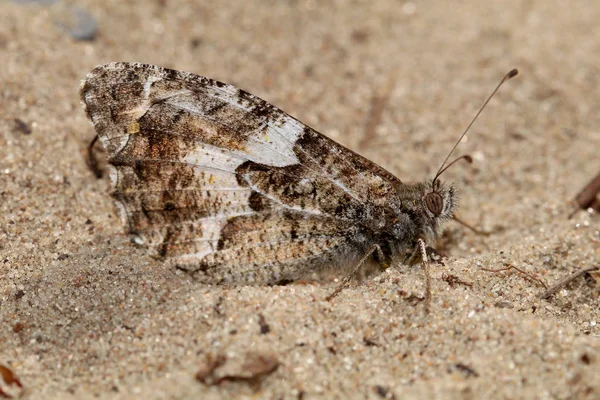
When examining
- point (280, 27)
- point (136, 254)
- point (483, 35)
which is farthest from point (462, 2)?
point (136, 254)

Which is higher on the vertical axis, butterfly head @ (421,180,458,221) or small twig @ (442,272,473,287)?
butterfly head @ (421,180,458,221)

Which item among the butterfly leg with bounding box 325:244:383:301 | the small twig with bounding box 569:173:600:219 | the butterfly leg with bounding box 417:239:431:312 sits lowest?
the butterfly leg with bounding box 325:244:383:301

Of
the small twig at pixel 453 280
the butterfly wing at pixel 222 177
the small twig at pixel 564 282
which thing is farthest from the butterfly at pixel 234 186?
the small twig at pixel 564 282

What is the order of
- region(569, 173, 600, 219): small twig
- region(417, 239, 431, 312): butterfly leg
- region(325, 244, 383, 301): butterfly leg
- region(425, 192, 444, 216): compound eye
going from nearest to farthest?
region(417, 239, 431, 312): butterfly leg → region(325, 244, 383, 301): butterfly leg → region(425, 192, 444, 216): compound eye → region(569, 173, 600, 219): small twig

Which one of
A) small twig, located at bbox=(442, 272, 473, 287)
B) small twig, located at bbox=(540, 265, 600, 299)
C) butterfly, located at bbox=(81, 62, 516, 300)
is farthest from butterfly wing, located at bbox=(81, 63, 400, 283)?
small twig, located at bbox=(540, 265, 600, 299)

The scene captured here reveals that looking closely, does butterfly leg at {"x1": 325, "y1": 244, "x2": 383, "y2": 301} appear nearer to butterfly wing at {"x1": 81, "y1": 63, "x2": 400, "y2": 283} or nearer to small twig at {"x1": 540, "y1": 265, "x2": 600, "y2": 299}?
butterfly wing at {"x1": 81, "y1": 63, "x2": 400, "y2": 283}

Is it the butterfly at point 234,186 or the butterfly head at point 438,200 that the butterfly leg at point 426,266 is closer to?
the butterfly at point 234,186

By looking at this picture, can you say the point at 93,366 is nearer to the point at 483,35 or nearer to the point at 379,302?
the point at 379,302
